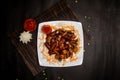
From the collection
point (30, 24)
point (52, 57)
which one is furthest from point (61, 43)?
point (30, 24)

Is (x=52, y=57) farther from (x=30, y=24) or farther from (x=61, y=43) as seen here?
(x=30, y=24)

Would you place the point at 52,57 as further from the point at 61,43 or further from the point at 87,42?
the point at 87,42

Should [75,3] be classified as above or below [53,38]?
above

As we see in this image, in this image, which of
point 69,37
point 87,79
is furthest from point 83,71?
point 69,37

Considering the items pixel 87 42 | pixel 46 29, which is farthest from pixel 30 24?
pixel 87 42

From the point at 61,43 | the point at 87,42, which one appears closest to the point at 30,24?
the point at 61,43

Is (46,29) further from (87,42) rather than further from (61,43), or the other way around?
(87,42)

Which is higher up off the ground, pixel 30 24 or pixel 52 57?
pixel 30 24

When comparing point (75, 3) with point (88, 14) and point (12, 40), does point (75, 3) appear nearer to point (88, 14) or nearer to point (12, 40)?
point (88, 14)

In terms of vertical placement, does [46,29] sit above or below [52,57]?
above
